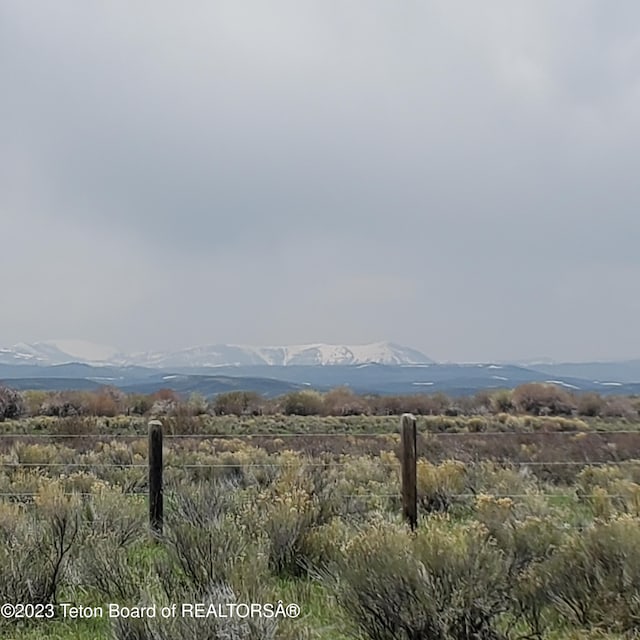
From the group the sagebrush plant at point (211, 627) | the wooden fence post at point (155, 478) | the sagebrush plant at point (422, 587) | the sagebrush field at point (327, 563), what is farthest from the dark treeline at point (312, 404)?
the sagebrush plant at point (211, 627)

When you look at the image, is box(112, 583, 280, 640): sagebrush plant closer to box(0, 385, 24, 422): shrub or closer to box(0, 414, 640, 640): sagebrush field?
box(0, 414, 640, 640): sagebrush field

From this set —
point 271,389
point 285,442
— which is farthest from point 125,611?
point 271,389

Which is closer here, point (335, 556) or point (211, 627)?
point (211, 627)

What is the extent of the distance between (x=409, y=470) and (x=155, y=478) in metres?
2.81

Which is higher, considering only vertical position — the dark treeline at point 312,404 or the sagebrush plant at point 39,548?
the sagebrush plant at point 39,548

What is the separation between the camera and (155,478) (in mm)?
8320

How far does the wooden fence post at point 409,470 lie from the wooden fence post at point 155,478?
2684 mm

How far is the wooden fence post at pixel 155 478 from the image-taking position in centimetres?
823

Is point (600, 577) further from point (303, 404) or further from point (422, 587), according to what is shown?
point (303, 404)

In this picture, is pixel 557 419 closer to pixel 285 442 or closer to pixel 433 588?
pixel 285 442

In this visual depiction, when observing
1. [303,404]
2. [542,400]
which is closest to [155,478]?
[303,404]

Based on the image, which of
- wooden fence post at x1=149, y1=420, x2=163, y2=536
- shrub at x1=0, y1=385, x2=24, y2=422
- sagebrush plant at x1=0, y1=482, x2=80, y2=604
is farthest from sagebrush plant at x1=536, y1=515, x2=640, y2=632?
shrub at x1=0, y1=385, x2=24, y2=422

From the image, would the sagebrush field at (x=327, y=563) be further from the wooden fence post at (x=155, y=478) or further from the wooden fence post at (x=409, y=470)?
the wooden fence post at (x=409, y=470)

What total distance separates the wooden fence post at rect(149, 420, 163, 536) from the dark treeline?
2648 centimetres
